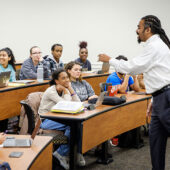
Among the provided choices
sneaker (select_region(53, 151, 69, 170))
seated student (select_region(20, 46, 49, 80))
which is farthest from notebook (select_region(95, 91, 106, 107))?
seated student (select_region(20, 46, 49, 80))

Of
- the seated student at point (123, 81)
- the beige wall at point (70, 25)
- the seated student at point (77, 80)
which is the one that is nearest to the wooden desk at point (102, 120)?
the seated student at point (123, 81)

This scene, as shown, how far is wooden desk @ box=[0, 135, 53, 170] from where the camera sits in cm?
171

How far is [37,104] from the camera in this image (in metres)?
3.23

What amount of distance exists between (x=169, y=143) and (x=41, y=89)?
1.85 m

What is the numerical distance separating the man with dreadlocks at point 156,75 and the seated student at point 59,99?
92cm

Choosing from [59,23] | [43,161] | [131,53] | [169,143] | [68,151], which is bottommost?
[169,143]

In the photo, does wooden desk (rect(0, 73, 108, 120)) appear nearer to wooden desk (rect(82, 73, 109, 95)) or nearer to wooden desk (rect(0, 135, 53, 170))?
wooden desk (rect(82, 73, 109, 95))

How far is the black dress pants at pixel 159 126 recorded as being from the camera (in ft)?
7.70

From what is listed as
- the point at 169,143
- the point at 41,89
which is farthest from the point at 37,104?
the point at 169,143

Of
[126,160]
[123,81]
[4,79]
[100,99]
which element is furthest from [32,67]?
[126,160]

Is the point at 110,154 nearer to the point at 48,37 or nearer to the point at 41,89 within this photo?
the point at 41,89

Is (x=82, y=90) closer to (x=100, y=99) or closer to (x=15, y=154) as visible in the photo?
(x=100, y=99)

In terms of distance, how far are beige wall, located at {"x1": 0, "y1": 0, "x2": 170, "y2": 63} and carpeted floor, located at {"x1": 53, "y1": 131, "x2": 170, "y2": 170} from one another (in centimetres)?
375

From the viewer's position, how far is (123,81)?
4137 mm
